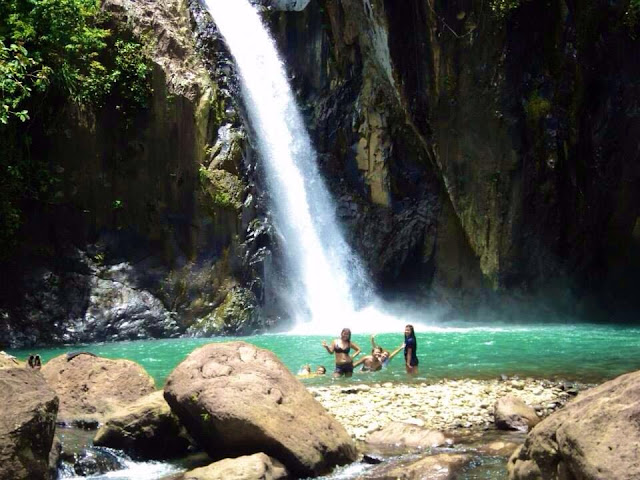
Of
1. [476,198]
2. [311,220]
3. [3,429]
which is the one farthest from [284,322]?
[3,429]

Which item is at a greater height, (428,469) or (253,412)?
(253,412)

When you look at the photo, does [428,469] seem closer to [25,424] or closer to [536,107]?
[25,424]

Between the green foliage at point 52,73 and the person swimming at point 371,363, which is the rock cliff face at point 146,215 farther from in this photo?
the person swimming at point 371,363

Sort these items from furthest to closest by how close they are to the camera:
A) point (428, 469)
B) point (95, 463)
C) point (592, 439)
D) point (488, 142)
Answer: point (488, 142)
point (95, 463)
point (428, 469)
point (592, 439)

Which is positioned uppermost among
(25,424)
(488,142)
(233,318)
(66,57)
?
(66,57)

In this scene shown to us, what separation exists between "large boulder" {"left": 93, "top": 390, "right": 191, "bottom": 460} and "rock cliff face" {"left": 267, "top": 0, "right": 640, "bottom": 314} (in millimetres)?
16698

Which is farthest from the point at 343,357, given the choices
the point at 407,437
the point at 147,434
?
the point at 147,434

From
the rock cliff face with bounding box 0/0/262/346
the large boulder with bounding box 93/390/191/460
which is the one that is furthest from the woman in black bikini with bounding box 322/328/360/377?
the rock cliff face with bounding box 0/0/262/346

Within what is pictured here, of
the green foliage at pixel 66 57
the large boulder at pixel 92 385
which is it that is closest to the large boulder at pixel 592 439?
the large boulder at pixel 92 385

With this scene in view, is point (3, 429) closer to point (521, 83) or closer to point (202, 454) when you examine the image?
point (202, 454)

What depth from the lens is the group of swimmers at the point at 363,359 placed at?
44.0 feet

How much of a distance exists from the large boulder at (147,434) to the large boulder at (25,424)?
5.26ft

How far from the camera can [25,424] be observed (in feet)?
21.6

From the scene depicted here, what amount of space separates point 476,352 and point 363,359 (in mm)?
3462
